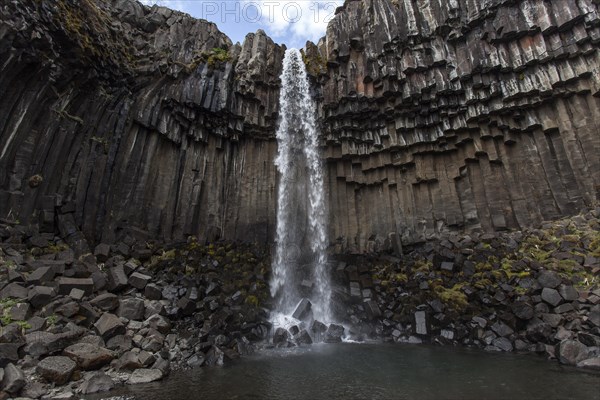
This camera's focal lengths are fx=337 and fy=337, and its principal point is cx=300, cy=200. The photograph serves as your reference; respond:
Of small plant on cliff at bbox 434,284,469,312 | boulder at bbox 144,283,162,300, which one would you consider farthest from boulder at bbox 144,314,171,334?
small plant on cliff at bbox 434,284,469,312

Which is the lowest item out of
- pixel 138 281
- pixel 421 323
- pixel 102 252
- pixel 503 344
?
pixel 503 344

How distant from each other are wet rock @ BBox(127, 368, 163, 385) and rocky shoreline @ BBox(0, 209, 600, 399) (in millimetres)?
21

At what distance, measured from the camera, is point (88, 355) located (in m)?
7.47

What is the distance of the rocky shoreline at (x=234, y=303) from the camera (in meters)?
7.63

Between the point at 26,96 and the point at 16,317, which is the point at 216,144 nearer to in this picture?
the point at 26,96

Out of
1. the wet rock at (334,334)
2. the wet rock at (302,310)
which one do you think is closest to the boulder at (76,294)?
the wet rock at (302,310)

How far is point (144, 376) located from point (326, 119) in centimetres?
1492

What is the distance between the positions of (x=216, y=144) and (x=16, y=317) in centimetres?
1233

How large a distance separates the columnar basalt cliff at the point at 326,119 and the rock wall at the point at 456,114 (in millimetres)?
72

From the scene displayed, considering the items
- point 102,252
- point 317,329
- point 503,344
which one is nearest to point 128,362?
point 102,252

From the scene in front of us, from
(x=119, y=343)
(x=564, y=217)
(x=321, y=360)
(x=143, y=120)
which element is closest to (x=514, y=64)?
(x=564, y=217)

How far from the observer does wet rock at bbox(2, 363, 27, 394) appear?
595 cm

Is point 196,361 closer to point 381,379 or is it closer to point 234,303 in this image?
point 234,303

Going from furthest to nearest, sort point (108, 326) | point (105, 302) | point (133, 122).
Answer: point (133, 122) < point (105, 302) < point (108, 326)
